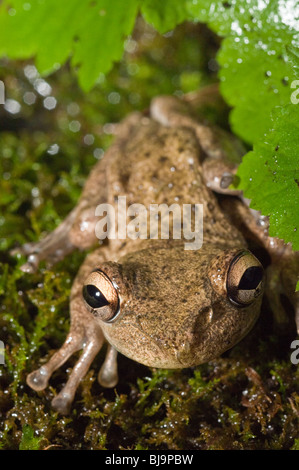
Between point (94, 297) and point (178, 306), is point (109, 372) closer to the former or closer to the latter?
point (94, 297)

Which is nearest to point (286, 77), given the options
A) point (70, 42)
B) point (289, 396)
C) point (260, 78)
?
point (260, 78)

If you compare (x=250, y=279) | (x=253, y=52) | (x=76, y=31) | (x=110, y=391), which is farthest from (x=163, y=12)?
(x=110, y=391)

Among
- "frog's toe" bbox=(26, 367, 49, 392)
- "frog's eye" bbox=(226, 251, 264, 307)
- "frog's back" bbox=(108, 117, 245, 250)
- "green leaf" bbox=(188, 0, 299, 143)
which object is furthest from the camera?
"frog's back" bbox=(108, 117, 245, 250)

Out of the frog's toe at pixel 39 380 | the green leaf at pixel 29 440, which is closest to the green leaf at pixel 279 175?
the frog's toe at pixel 39 380

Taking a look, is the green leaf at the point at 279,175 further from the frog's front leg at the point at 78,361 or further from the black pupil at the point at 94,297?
the frog's front leg at the point at 78,361

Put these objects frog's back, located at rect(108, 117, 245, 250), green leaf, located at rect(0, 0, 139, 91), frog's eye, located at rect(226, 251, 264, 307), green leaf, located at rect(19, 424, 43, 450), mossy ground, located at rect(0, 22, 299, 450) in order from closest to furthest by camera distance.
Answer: frog's eye, located at rect(226, 251, 264, 307)
green leaf, located at rect(19, 424, 43, 450)
mossy ground, located at rect(0, 22, 299, 450)
frog's back, located at rect(108, 117, 245, 250)
green leaf, located at rect(0, 0, 139, 91)

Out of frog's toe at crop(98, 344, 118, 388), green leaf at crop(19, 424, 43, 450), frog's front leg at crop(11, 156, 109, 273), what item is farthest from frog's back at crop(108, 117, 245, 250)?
green leaf at crop(19, 424, 43, 450)

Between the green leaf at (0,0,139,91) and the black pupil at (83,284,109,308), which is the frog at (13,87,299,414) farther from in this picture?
the green leaf at (0,0,139,91)
